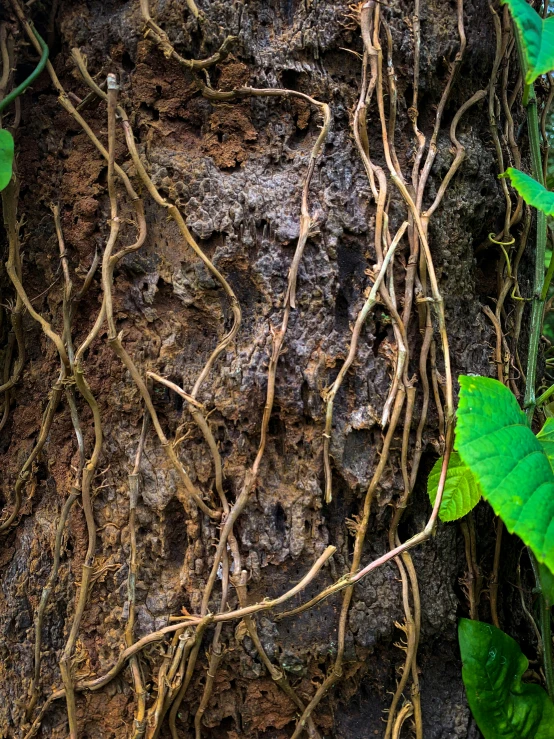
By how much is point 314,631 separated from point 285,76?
93cm

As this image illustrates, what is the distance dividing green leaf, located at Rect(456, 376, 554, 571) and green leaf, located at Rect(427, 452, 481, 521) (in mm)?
111

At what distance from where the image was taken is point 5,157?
93 centimetres

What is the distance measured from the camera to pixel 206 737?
3.29 feet

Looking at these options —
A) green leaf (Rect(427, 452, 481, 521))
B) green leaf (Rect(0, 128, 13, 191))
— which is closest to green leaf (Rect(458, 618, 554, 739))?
green leaf (Rect(427, 452, 481, 521))

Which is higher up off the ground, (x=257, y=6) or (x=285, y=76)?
(x=257, y=6)

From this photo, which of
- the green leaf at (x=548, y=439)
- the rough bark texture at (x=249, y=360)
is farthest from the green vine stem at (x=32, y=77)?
the green leaf at (x=548, y=439)

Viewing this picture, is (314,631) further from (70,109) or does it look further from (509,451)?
(70,109)

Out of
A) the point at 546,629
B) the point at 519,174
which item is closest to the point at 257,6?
the point at 519,174

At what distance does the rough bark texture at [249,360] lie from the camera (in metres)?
0.99

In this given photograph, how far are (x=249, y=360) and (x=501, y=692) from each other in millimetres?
657

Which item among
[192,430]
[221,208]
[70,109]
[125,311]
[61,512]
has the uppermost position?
[70,109]

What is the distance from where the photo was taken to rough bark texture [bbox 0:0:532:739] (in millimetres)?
986

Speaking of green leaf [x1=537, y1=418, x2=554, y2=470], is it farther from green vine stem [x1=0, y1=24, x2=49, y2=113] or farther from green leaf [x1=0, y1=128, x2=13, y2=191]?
green vine stem [x1=0, y1=24, x2=49, y2=113]

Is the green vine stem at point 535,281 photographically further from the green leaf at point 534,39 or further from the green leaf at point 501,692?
the green leaf at point 534,39
